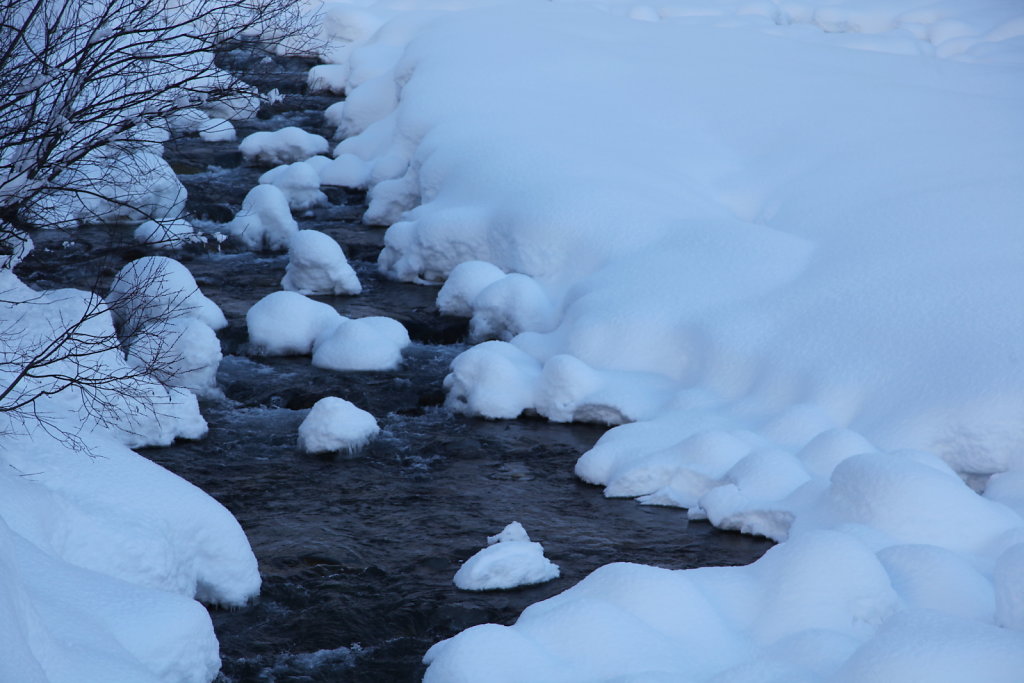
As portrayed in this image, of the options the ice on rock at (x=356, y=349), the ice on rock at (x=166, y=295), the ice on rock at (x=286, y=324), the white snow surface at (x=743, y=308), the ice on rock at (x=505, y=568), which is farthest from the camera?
the ice on rock at (x=286, y=324)

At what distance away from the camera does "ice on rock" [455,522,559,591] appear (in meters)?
6.75

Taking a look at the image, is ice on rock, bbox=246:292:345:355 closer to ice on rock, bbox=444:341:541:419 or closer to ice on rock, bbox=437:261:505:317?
ice on rock, bbox=437:261:505:317

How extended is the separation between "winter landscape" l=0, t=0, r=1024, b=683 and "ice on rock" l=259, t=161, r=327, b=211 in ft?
0.15

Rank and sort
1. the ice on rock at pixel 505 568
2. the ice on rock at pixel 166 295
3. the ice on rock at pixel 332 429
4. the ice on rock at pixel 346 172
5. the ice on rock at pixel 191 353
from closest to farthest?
the ice on rock at pixel 505 568
the ice on rock at pixel 332 429
the ice on rock at pixel 191 353
the ice on rock at pixel 166 295
the ice on rock at pixel 346 172

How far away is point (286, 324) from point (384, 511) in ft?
10.9

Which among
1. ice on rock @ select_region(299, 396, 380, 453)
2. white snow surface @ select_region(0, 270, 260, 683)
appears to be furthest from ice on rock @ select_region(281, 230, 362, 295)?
white snow surface @ select_region(0, 270, 260, 683)

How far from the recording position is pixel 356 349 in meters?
10.2

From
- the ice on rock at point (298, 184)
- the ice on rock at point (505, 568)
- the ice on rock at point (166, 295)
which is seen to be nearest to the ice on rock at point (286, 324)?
the ice on rock at point (166, 295)

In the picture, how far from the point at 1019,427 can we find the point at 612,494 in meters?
3.04

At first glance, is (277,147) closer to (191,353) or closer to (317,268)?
(317,268)

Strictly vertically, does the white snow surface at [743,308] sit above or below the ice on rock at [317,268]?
above

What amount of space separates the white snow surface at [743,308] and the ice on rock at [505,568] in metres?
0.99

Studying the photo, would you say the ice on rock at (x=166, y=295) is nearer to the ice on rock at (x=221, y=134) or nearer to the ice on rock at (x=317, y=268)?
the ice on rock at (x=317, y=268)

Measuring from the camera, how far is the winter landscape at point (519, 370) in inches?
219
